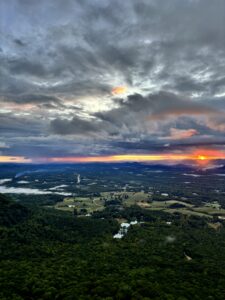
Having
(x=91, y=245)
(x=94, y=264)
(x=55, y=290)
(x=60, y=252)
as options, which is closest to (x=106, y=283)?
(x=55, y=290)

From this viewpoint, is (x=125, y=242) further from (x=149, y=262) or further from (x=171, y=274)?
(x=171, y=274)

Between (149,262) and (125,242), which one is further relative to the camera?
(125,242)

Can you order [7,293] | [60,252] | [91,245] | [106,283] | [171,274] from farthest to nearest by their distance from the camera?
[91,245] → [60,252] → [171,274] → [106,283] → [7,293]

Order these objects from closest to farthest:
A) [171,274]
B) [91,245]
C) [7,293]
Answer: [7,293] < [171,274] < [91,245]

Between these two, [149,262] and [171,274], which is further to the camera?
[149,262]

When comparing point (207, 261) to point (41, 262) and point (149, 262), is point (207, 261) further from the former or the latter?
point (41, 262)

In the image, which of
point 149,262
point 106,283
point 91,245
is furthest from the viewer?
point 91,245

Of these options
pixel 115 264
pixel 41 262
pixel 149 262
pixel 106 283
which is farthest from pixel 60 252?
pixel 106 283

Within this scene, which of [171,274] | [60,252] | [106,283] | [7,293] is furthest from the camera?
[60,252]
